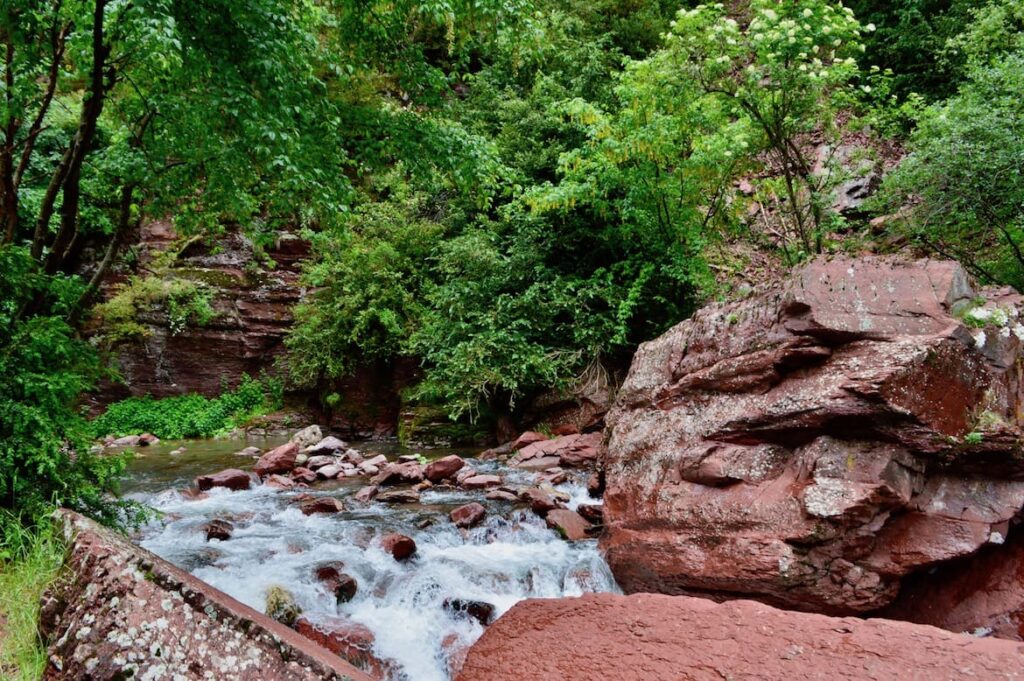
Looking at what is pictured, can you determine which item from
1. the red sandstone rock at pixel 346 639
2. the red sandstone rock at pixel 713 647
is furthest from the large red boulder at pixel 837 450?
the red sandstone rock at pixel 346 639

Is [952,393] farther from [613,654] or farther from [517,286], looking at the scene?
[517,286]

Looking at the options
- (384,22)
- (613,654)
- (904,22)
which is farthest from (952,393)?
(904,22)

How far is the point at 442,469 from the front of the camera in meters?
8.25

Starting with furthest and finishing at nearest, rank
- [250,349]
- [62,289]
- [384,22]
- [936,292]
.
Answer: [250,349] → [384,22] → [936,292] → [62,289]

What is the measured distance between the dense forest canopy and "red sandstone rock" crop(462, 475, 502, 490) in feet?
9.04

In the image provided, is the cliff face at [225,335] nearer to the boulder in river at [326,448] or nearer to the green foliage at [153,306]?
the green foliage at [153,306]

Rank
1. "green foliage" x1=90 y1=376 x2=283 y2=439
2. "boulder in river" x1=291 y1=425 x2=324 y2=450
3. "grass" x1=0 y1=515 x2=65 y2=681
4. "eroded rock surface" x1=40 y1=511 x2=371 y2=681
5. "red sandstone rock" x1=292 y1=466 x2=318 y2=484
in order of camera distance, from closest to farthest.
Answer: "eroded rock surface" x1=40 y1=511 x2=371 y2=681 → "grass" x1=0 y1=515 x2=65 y2=681 → "red sandstone rock" x1=292 y1=466 x2=318 y2=484 → "boulder in river" x1=291 y1=425 x2=324 y2=450 → "green foliage" x1=90 y1=376 x2=283 y2=439

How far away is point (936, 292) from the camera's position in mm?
4516

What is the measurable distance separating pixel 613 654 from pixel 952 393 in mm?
3149

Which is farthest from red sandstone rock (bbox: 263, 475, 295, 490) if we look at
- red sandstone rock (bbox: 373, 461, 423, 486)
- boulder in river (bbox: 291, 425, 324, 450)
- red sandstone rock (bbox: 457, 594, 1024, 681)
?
red sandstone rock (bbox: 457, 594, 1024, 681)

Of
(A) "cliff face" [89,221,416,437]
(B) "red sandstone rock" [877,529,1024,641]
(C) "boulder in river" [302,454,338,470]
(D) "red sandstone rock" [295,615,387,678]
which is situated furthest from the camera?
(A) "cliff face" [89,221,416,437]

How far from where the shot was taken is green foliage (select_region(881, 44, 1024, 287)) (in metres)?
6.71

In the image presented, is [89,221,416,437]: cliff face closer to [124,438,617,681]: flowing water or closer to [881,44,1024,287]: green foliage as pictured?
[124,438,617,681]: flowing water

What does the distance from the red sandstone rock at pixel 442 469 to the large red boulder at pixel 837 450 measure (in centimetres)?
345
